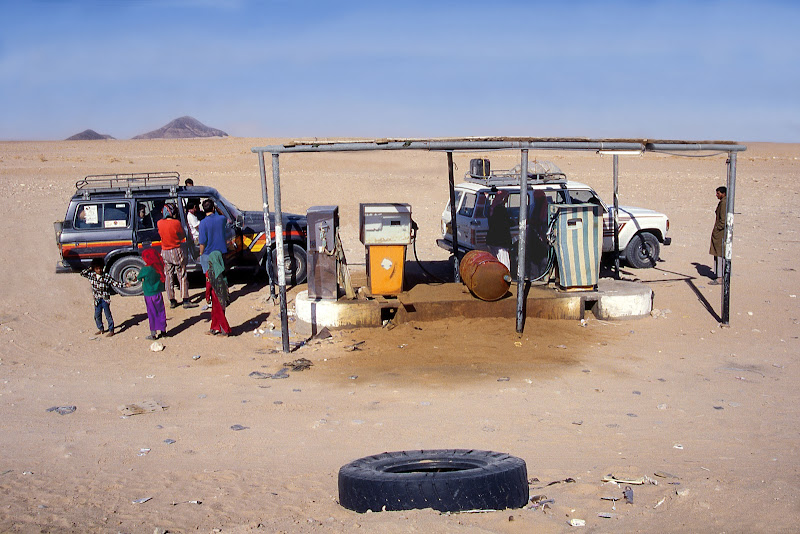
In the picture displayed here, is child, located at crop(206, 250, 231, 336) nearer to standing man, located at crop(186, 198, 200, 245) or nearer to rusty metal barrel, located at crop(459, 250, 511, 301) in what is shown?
standing man, located at crop(186, 198, 200, 245)

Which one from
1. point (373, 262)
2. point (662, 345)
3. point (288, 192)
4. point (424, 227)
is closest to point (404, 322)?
point (373, 262)

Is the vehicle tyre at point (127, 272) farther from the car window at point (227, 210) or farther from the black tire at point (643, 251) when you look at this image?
the black tire at point (643, 251)

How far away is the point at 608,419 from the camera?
725 cm

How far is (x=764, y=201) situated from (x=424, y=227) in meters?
13.9

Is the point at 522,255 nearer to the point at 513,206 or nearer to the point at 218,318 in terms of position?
the point at 513,206

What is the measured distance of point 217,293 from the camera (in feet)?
34.7

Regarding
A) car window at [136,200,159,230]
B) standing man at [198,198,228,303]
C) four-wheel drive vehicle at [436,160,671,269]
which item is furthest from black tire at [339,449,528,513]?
car window at [136,200,159,230]

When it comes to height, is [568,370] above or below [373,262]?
below

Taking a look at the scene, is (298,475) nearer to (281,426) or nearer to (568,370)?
(281,426)

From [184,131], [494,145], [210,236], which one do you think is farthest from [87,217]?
[184,131]

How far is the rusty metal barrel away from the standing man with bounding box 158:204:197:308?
16.8 ft

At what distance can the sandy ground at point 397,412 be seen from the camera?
5.10 meters

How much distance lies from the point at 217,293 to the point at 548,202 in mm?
6717

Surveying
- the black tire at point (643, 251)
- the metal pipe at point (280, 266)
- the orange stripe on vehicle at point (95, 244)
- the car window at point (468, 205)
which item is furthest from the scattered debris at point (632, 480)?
the black tire at point (643, 251)
